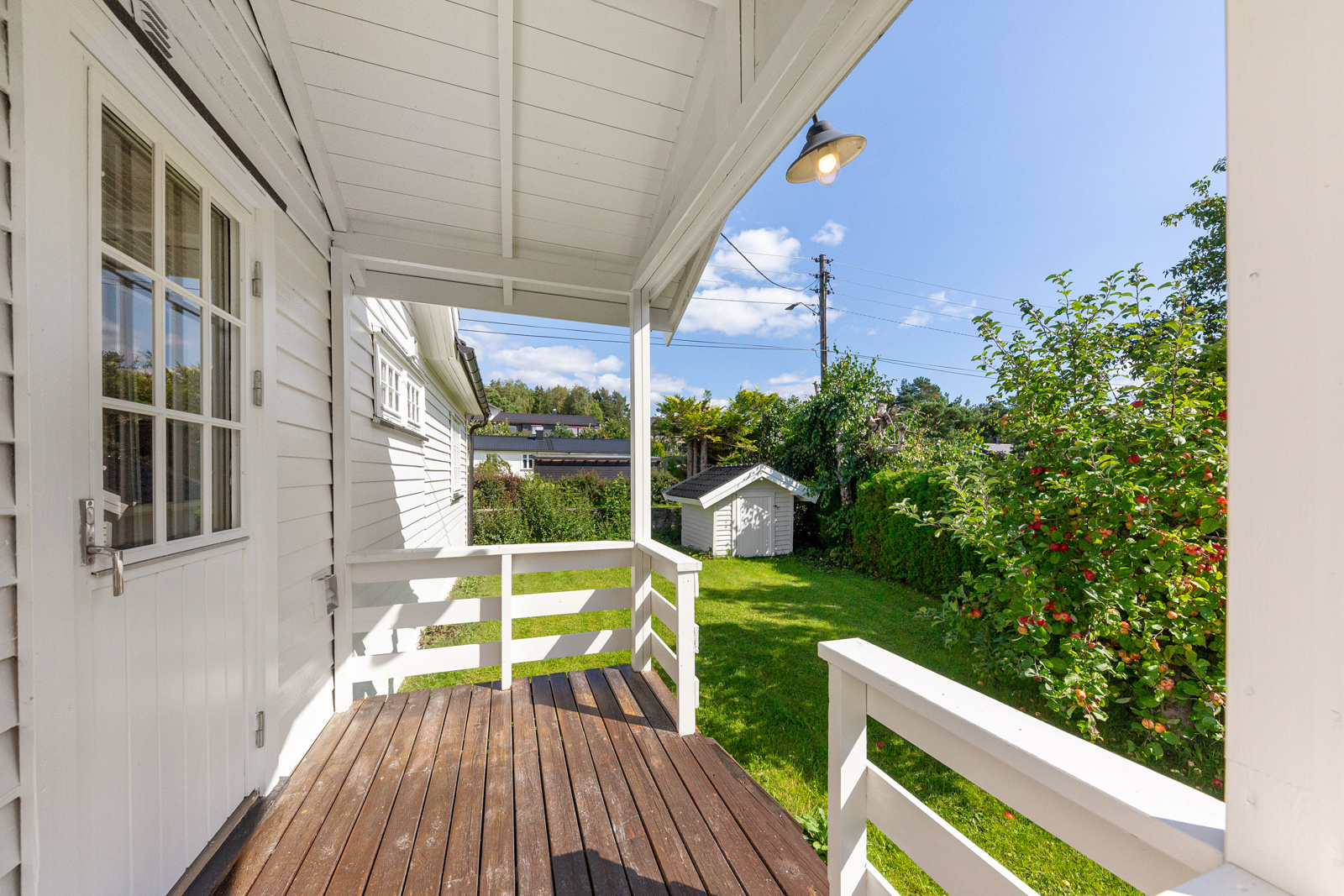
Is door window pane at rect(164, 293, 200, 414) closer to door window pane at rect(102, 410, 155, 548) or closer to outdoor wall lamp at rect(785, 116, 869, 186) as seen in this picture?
door window pane at rect(102, 410, 155, 548)

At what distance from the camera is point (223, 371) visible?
1.55m

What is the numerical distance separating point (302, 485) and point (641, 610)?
1.69 m

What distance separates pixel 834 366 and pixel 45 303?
352 inches

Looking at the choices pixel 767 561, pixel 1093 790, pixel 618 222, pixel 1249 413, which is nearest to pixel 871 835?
pixel 1093 790

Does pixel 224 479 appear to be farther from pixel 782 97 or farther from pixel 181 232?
pixel 782 97

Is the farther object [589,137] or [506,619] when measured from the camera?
[506,619]

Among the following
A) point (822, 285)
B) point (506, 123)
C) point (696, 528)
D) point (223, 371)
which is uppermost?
point (822, 285)

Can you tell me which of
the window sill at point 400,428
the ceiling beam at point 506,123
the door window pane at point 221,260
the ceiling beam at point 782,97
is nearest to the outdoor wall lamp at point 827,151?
the ceiling beam at point 782,97

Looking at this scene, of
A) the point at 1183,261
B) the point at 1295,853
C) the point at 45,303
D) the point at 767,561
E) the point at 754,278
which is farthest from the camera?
the point at 754,278

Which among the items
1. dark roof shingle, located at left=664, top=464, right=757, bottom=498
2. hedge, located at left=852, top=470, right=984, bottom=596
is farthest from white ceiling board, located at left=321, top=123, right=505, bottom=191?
dark roof shingle, located at left=664, top=464, right=757, bottom=498

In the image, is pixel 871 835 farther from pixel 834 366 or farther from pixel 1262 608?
pixel 834 366

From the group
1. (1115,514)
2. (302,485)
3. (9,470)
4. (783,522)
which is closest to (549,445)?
(783,522)

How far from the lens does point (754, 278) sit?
14797 millimetres

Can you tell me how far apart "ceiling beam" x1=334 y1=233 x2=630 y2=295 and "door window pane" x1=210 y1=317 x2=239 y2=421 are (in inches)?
40.4
